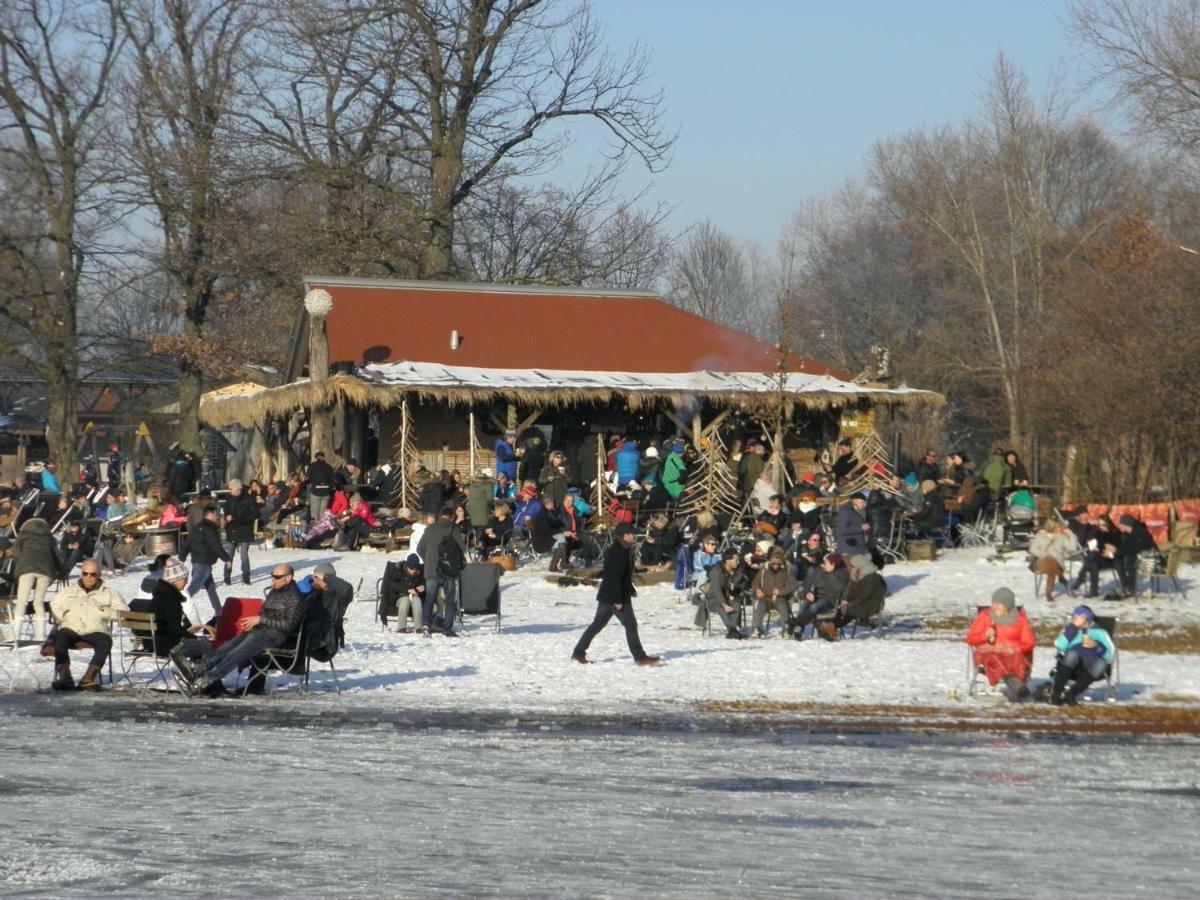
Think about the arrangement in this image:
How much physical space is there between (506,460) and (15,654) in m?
13.3

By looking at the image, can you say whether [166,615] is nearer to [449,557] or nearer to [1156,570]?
[449,557]

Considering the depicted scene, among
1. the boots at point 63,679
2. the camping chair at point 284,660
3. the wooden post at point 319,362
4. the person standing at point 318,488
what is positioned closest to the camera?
the camping chair at point 284,660

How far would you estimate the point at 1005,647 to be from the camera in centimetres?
1689

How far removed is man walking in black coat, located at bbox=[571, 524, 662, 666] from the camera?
60.1 feet

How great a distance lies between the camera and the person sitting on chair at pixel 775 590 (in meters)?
20.7

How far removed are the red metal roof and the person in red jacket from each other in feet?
60.0

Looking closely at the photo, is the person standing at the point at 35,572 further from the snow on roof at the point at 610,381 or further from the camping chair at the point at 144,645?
the snow on roof at the point at 610,381

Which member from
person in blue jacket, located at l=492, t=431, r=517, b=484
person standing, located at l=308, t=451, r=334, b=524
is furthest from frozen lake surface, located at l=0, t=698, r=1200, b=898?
person in blue jacket, located at l=492, t=431, r=517, b=484

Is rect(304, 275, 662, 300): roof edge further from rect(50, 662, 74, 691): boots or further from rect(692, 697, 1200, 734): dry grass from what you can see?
rect(692, 697, 1200, 734): dry grass

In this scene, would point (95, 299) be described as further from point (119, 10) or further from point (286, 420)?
point (286, 420)

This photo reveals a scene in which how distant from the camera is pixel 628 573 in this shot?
1847 cm

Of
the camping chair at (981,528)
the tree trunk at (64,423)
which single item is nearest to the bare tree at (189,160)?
the tree trunk at (64,423)

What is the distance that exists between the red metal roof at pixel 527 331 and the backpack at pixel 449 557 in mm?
13770

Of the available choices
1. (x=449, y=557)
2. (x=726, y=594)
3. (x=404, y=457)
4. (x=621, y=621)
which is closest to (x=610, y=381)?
(x=404, y=457)
